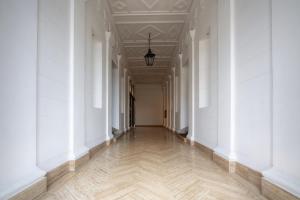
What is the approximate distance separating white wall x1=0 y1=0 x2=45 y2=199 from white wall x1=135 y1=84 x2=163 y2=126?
19.0m

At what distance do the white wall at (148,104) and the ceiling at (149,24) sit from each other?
27.8ft

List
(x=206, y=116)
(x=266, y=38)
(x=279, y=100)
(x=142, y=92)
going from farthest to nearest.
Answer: (x=142, y=92) → (x=206, y=116) → (x=266, y=38) → (x=279, y=100)

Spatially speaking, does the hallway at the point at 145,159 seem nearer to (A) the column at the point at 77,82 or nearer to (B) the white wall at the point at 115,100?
(A) the column at the point at 77,82

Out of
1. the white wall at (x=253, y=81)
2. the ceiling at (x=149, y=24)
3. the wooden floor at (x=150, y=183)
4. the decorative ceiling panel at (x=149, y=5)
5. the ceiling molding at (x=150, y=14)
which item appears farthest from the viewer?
the ceiling molding at (x=150, y=14)

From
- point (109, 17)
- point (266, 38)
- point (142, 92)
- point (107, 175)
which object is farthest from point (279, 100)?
point (142, 92)

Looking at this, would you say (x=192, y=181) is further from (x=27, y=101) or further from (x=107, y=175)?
(x=27, y=101)

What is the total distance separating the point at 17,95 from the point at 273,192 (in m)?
2.39

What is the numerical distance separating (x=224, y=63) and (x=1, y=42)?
2922 mm

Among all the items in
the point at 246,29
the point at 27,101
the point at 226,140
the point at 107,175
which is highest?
the point at 246,29

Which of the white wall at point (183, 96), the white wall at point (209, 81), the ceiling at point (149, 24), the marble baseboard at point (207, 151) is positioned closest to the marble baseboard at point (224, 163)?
the marble baseboard at point (207, 151)

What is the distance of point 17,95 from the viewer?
Answer: 178 cm

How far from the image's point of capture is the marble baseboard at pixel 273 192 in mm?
1656

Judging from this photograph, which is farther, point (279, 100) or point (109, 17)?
point (109, 17)

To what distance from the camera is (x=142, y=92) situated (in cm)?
2109
